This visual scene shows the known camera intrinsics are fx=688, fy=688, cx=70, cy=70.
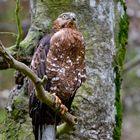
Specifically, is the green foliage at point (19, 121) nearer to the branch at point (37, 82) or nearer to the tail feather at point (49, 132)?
the tail feather at point (49, 132)

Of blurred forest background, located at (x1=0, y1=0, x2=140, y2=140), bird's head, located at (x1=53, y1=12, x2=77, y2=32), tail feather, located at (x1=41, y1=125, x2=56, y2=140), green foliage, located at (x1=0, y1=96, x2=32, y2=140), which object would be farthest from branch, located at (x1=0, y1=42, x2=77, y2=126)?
blurred forest background, located at (x1=0, y1=0, x2=140, y2=140)

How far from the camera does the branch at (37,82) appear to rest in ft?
11.6

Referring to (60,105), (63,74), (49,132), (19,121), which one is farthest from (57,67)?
(19,121)

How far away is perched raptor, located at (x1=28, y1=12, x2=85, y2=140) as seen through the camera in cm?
438

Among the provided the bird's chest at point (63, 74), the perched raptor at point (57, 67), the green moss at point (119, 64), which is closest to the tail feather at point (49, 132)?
the perched raptor at point (57, 67)

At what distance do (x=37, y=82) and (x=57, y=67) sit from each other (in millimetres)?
670

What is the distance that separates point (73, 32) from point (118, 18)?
92 centimetres

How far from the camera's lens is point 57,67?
14.3ft

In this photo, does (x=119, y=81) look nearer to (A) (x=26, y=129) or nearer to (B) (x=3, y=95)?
(A) (x=26, y=129)

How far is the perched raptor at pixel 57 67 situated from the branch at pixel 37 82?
10.3 inches

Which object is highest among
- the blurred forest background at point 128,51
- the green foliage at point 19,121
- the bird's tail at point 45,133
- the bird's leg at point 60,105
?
the bird's leg at point 60,105

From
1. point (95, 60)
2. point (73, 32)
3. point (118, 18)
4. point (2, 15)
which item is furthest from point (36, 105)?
point (2, 15)

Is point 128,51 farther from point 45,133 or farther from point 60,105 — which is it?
point 60,105

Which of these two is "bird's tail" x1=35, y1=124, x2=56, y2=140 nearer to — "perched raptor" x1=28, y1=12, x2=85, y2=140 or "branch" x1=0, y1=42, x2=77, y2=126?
"perched raptor" x1=28, y1=12, x2=85, y2=140
